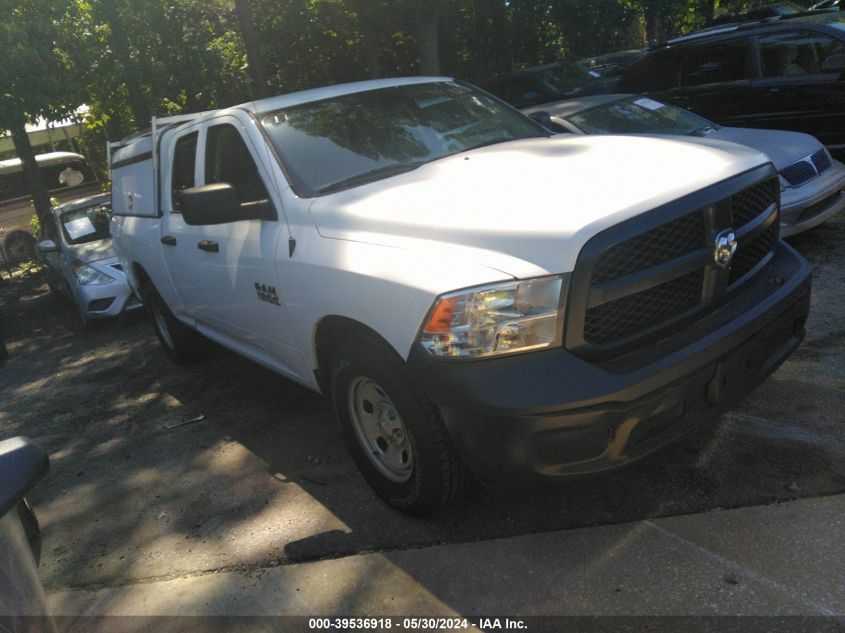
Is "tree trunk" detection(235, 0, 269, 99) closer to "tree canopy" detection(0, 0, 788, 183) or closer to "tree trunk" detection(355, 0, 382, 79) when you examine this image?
"tree canopy" detection(0, 0, 788, 183)

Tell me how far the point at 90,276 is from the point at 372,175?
6349 millimetres

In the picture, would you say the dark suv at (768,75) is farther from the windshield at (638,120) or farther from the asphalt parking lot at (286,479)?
the asphalt parking lot at (286,479)

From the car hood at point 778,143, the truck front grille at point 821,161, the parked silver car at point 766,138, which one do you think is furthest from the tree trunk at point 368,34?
the truck front grille at point 821,161

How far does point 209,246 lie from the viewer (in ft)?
15.2

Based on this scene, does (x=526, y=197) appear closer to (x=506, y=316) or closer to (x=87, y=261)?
(x=506, y=316)

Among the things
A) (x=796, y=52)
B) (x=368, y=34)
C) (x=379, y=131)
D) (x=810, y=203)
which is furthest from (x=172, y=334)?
(x=368, y=34)

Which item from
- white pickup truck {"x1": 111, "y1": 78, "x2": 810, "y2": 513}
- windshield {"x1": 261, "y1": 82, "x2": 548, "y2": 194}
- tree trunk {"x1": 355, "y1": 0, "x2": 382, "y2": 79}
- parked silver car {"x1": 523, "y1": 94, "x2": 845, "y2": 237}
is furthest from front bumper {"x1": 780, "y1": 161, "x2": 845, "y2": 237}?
tree trunk {"x1": 355, "y1": 0, "x2": 382, "y2": 79}

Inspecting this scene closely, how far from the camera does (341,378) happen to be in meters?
3.56

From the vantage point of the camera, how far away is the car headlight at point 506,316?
2818 millimetres

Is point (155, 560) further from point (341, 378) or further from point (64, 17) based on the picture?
point (64, 17)

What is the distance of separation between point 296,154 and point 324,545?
6.36 ft

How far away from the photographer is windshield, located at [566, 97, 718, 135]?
286 inches

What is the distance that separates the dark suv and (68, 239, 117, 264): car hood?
266 inches

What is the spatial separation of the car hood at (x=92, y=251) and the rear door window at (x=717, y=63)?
22.5ft
